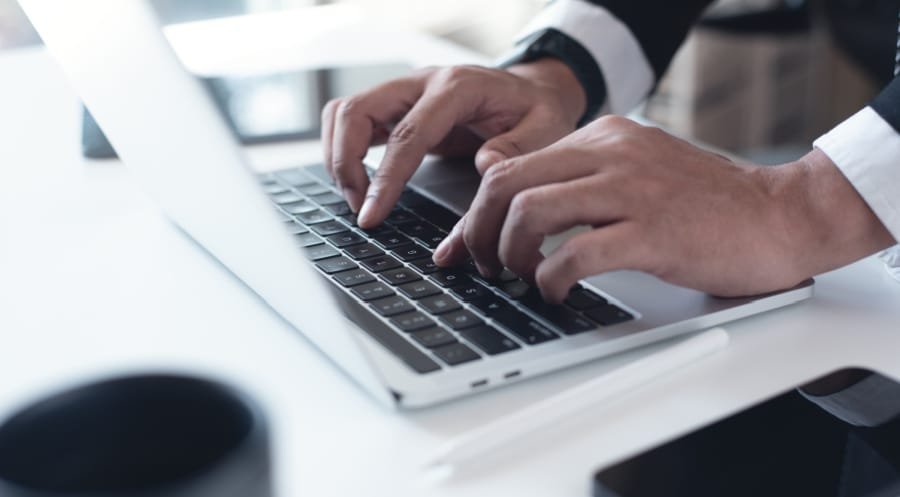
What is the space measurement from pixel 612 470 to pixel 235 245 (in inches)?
9.2

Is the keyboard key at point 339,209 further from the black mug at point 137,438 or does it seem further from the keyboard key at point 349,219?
the black mug at point 137,438

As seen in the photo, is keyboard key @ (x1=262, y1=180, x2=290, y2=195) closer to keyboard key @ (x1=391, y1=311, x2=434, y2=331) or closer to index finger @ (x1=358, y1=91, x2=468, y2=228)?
index finger @ (x1=358, y1=91, x2=468, y2=228)

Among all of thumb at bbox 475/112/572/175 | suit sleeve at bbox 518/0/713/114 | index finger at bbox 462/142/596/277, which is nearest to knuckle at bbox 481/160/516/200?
index finger at bbox 462/142/596/277

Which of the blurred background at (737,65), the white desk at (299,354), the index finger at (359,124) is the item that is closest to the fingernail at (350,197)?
the index finger at (359,124)

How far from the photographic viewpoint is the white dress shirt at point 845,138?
48 cm

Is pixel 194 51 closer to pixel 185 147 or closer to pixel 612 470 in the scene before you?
pixel 185 147

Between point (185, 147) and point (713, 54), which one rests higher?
point (185, 147)

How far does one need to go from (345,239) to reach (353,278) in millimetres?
73

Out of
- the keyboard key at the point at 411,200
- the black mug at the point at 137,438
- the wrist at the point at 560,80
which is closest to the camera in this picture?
the black mug at the point at 137,438

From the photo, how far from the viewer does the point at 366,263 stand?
0.61 m

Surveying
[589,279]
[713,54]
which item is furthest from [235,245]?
[713,54]

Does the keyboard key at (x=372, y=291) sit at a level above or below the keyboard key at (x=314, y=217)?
above

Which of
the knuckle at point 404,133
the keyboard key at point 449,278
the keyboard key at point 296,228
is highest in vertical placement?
the knuckle at point 404,133

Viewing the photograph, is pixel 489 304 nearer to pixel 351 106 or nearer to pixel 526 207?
pixel 526 207
